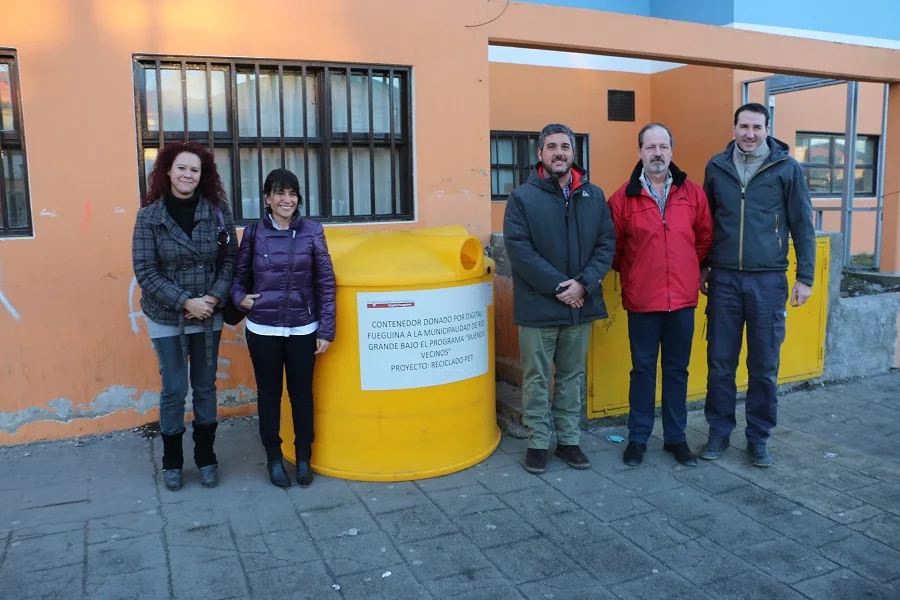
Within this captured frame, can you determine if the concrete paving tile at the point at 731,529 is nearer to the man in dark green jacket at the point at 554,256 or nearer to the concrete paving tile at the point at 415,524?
the man in dark green jacket at the point at 554,256

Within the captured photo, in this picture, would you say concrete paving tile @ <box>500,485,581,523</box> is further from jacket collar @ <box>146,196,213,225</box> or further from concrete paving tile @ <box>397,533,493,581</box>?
jacket collar @ <box>146,196,213,225</box>

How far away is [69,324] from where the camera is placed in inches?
184

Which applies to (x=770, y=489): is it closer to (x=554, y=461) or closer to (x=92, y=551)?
(x=554, y=461)

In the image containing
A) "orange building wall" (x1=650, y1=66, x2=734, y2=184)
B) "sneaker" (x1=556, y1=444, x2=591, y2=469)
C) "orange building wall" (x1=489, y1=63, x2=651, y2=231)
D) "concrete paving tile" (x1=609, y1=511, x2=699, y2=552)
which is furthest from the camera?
"orange building wall" (x1=650, y1=66, x2=734, y2=184)

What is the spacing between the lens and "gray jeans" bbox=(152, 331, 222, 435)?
12.7 ft

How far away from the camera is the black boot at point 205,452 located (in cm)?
402

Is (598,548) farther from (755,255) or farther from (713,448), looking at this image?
(755,255)

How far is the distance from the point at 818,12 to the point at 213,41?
9902 mm

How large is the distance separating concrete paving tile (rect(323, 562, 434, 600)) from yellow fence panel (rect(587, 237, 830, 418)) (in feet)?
7.41

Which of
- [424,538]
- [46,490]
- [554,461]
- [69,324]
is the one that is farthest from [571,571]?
[69,324]

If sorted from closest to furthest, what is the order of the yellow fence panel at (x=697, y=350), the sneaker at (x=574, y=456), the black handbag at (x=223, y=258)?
the black handbag at (x=223, y=258) → the sneaker at (x=574, y=456) → the yellow fence panel at (x=697, y=350)

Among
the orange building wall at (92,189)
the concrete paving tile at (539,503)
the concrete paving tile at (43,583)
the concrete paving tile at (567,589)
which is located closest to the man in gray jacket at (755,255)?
the concrete paving tile at (539,503)

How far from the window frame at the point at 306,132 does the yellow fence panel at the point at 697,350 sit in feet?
5.49

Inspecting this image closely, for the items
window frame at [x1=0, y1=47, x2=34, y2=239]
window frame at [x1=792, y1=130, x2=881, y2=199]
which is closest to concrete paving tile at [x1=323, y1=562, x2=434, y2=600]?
window frame at [x1=0, y1=47, x2=34, y2=239]
